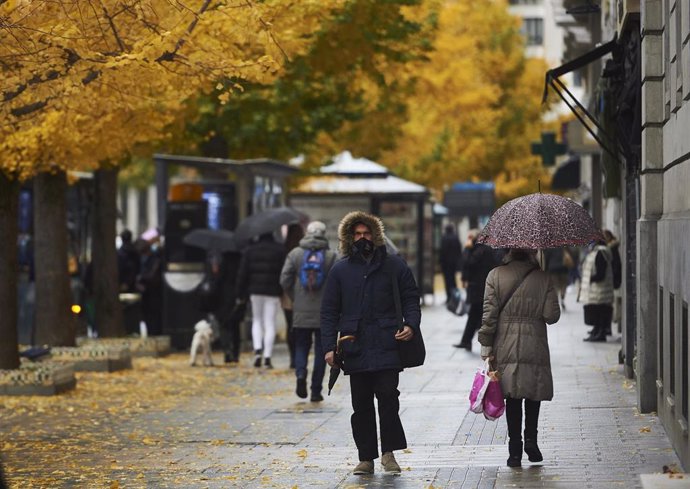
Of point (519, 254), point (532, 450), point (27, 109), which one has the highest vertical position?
point (27, 109)

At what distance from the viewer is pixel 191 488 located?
36.0 feet

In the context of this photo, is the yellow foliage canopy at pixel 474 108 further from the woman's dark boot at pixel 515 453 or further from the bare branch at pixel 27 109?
the woman's dark boot at pixel 515 453

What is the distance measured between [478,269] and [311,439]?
937 cm

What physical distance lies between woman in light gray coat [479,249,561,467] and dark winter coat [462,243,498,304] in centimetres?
1041

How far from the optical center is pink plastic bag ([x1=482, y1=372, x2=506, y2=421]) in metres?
11.4

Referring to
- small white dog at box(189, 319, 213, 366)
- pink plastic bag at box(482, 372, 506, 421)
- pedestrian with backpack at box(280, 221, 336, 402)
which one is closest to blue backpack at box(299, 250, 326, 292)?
pedestrian with backpack at box(280, 221, 336, 402)

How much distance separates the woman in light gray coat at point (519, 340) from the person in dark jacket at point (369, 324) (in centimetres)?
54

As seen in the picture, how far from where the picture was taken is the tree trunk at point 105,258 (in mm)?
24609

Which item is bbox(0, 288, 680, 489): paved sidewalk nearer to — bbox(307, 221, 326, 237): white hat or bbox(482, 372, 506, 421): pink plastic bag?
bbox(482, 372, 506, 421): pink plastic bag

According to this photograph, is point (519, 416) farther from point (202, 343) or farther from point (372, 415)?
point (202, 343)

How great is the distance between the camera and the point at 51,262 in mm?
21312

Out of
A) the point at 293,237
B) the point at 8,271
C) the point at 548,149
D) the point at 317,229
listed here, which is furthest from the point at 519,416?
the point at 548,149

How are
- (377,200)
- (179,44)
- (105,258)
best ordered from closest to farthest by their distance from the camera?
(179,44)
(105,258)
(377,200)

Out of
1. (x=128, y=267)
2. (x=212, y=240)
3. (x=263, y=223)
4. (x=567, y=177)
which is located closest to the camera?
(x=263, y=223)
